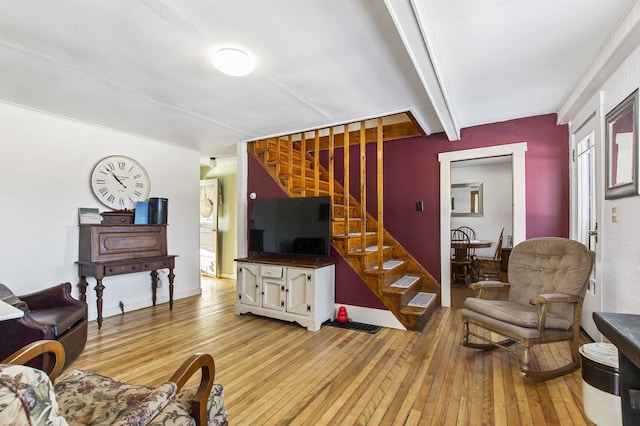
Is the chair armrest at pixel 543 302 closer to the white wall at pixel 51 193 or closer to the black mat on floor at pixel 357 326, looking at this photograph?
the black mat on floor at pixel 357 326

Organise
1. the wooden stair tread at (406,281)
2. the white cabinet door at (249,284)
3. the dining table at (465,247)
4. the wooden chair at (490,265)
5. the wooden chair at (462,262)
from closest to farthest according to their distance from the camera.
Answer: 1. the wooden stair tread at (406,281)
2. the white cabinet door at (249,284)
3. the dining table at (465,247)
4. the wooden chair at (462,262)
5. the wooden chair at (490,265)

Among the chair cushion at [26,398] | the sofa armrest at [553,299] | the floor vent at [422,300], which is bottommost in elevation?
the floor vent at [422,300]

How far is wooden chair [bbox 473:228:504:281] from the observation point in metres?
5.57

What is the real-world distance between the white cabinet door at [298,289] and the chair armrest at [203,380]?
2.10 metres

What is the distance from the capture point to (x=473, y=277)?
5633mm

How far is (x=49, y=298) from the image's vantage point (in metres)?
2.78

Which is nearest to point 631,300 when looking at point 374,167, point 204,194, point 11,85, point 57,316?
point 374,167

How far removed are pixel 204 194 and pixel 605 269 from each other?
20.7 ft

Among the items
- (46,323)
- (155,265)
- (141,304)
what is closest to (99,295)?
(155,265)

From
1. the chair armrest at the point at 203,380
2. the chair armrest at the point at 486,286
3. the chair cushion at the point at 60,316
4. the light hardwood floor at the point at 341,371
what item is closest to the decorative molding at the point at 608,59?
the chair armrest at the point at 486,286

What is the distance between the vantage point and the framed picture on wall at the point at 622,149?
205 centimetres

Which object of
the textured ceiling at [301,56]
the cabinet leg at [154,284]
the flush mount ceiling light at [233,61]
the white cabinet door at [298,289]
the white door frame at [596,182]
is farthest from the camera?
the cabinet leg at [154,284]

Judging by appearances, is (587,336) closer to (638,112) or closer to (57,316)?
(638,112)

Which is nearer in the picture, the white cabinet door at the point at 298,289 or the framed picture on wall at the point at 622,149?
the framed picture on wall at the point at 622,149
